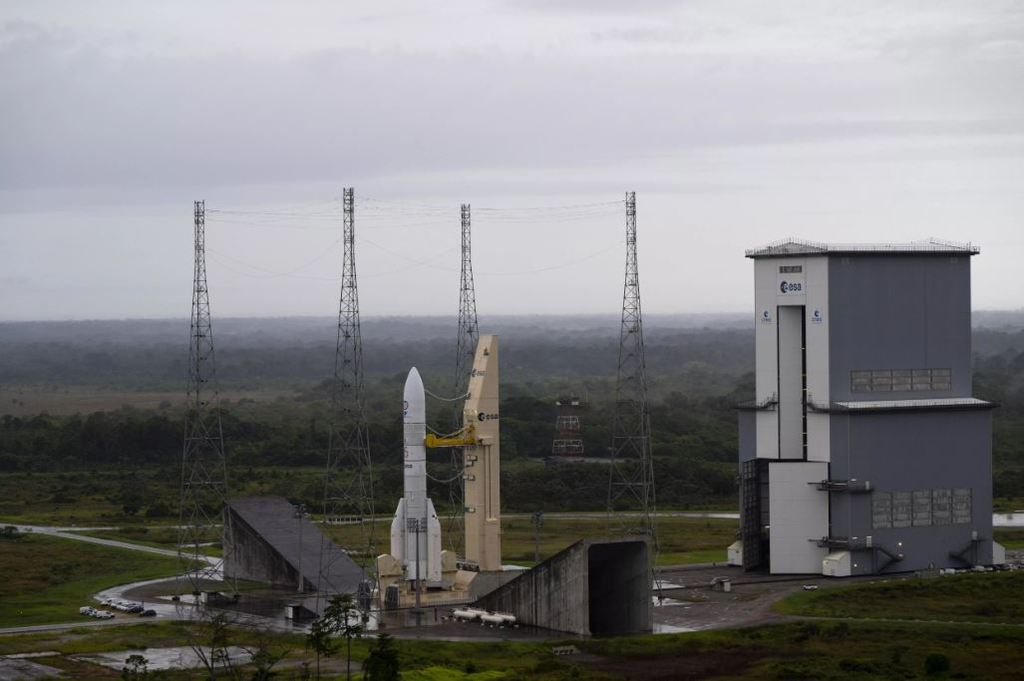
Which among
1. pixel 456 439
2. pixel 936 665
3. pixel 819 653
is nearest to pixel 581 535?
pixel 456 439

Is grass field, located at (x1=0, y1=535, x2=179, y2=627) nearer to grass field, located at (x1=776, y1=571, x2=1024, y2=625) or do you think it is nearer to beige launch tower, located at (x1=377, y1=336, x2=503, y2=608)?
beige launch tower, located at (x1=377, y1=336, x2=503, y2=608)

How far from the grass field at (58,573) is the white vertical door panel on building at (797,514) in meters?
28.4

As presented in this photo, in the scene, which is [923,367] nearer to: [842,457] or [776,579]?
[842,457]

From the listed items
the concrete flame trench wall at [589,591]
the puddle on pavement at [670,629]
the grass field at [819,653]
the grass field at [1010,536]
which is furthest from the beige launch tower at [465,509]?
the grass field at [1010,536]

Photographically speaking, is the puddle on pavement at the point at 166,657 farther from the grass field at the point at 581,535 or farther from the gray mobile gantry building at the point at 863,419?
the gray mobile gantry building at the point at 863,419

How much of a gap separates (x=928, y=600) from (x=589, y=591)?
14287 millimetres

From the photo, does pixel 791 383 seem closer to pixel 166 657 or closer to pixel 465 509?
pixel 465 509

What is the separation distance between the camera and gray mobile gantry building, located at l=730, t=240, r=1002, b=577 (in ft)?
235

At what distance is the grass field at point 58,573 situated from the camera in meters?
67.8

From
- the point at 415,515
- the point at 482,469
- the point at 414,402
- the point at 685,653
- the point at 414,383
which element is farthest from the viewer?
the point at 414,383

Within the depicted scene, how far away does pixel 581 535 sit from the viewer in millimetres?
89812

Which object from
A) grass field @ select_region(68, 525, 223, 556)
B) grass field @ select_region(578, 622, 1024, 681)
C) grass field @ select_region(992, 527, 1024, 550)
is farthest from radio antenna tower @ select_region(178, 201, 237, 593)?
grass field @ select_region(992, 527, 1024, 550)

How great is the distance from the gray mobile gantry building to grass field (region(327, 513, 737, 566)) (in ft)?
26.5

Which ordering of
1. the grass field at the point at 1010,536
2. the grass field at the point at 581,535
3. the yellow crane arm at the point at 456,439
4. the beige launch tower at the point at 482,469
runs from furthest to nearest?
the grass field at the point at 1010,536, the grass field at the point at 581,535, the beige launch tower at the point at 482,469, the yellow crane arm at the point at 456,439
